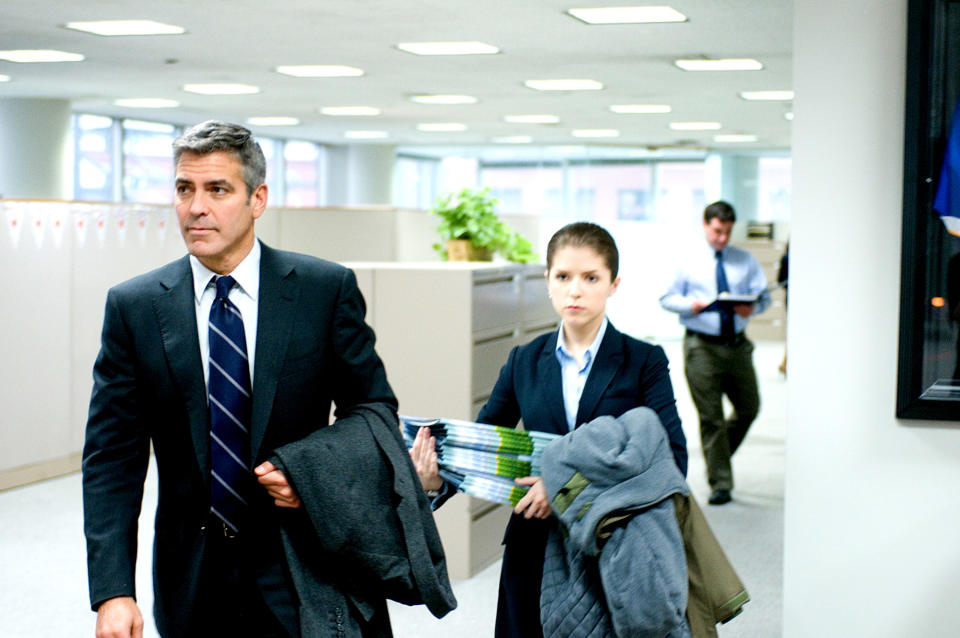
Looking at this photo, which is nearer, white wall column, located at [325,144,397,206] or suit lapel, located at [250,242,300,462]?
suit lapel, located at [250,242,300,462]

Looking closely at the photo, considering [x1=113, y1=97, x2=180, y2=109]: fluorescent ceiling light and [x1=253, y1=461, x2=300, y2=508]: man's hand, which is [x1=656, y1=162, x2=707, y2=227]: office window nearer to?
[x1=113, y1=97, x2=180, y2=109]: fluorescent ceiling light

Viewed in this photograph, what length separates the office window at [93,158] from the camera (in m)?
14.8

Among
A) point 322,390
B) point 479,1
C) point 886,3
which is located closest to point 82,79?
point 479,1

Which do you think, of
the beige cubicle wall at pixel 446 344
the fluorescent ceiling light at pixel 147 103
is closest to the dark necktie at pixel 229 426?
the beige cubicle wall at pixel 446 344

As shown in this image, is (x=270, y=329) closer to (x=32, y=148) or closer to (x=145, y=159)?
(x=32, y=148)

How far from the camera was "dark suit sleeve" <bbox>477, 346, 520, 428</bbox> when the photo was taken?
98.4 inches

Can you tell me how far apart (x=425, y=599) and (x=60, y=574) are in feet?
12.5

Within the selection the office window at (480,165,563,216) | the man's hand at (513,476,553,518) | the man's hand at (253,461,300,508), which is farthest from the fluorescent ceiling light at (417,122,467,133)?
the man's hand at (253,461,300,508)

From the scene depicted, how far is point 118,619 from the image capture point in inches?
71.8

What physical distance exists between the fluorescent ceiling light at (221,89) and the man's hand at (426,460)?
30.9 ft

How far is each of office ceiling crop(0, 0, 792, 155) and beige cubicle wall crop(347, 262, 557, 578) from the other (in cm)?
235

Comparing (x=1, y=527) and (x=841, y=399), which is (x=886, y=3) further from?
(x=1, y=527)

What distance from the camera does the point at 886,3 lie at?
331cm

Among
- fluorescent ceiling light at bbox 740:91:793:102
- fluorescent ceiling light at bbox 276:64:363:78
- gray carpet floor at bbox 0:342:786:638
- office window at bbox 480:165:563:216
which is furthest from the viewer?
office window at bbox 480:165:563:216
